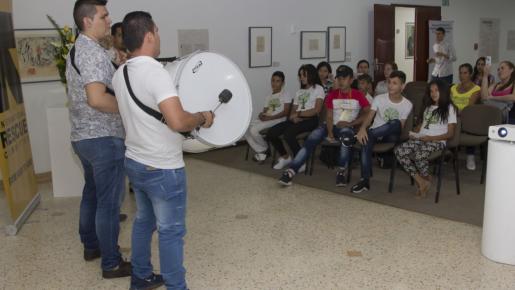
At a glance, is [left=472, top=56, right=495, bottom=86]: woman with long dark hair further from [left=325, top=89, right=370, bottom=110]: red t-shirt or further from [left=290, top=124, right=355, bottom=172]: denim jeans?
[left=290, top=124, right=355, bottom=172]: denim jeans

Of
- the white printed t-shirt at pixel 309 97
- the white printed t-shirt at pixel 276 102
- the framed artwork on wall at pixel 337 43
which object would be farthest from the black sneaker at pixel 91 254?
the framed artwork on wall at pixel 337 43

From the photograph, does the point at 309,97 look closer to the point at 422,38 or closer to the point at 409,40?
the point at 422,38

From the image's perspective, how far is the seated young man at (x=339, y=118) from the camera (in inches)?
202

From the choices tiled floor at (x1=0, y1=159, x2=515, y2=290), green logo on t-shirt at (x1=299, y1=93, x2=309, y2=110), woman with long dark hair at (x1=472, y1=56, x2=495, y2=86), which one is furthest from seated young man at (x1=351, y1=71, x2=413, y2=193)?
woman with long dark hair at (x1=472, y1=56, x2=495, y2=86)

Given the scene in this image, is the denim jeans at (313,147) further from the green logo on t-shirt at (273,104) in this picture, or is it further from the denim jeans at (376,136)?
the green logo on t-shirt at (273,104)

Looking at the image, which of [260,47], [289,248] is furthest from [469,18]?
[289,248]

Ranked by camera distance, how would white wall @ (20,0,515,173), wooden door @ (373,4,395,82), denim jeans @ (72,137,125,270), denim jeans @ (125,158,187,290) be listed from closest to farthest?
denim jeans @ (125,158,187,290)
denim jeans @ (72,137,125,270)
white wall @ (20,0,515,173)
wooden door @ (373,4,395,82)

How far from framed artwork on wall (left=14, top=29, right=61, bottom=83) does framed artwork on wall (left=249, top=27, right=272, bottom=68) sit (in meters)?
2.78

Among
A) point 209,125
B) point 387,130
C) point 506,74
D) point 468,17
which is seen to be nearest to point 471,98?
point 506,74

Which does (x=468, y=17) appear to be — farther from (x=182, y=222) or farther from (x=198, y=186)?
(x=182, y=222)

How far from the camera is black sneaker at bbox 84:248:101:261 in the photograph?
3367 millimetres

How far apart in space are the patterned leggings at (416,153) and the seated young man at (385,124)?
305 mm

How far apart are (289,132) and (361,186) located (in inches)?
44.9

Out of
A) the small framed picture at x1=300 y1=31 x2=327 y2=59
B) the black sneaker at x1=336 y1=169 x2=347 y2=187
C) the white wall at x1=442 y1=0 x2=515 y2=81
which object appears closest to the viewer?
the black sneaker at x1=336 y1=169 x2=347 y2=187
